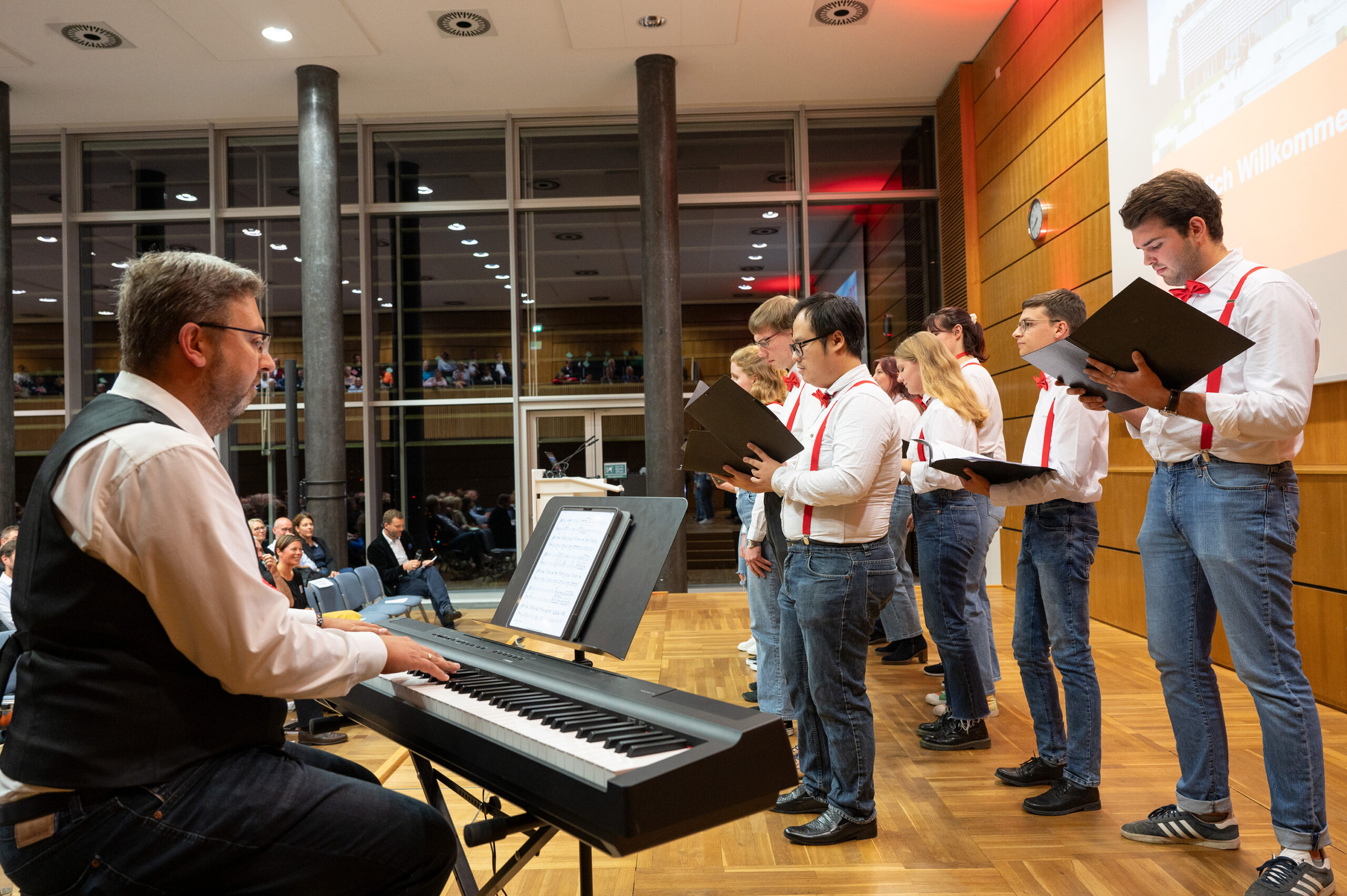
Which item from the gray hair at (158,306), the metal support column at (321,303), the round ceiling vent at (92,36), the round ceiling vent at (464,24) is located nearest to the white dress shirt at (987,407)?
the gray hair at (158,306)

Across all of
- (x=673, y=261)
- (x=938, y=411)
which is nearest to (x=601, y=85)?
(x=673, y=261)

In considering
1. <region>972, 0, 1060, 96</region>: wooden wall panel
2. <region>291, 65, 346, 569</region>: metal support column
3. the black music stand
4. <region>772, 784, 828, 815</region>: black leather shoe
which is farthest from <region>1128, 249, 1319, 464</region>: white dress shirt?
A: <region>291, 65, 346, 569</region>: metal support column

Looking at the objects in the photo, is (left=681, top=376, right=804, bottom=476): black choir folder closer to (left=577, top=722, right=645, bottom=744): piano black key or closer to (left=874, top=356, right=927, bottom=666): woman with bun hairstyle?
(left=577, top=722, right=645, bottom=744): piano black key

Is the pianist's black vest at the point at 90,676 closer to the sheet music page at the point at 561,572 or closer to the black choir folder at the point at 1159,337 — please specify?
the sheet music page at the point at 561,572

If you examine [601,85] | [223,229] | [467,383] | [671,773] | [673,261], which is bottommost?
[671,773]

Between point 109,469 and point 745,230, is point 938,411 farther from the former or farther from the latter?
point 745,230

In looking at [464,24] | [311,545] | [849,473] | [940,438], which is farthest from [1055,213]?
[311,545]

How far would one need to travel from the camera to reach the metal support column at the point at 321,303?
282 inches

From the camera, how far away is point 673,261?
7383 millimetres

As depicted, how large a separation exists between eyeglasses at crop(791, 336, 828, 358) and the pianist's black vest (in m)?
1.66

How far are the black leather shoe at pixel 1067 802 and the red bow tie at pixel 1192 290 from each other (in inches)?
55.7

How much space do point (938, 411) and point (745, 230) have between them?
539 centimetres

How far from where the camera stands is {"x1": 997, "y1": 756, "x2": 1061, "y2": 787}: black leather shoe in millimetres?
2793

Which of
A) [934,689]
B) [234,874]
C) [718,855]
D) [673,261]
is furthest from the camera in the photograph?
Answer: [673,261]
